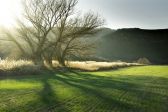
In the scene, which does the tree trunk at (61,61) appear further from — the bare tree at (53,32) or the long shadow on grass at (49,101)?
the long shadow on grass at (49,101)

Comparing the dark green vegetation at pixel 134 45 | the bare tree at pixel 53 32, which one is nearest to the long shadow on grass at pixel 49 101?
the bare tree at pixel 53 32

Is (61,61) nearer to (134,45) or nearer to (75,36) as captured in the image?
(75,36)

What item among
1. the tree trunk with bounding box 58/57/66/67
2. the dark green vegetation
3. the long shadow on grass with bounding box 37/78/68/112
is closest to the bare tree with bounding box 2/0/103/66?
the tree trunk with bounding box 58/57/66/67

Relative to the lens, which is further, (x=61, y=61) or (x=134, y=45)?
(x=134, y=45)

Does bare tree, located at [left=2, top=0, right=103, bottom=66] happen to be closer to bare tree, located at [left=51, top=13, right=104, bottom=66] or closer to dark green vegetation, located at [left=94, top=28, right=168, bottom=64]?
bare tree, located at [left=51, top=13, right=104, bottom=66]

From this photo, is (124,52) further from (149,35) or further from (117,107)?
(117,107)

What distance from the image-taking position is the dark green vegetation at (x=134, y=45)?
144837 millimetres

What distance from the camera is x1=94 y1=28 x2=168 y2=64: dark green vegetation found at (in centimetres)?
14484

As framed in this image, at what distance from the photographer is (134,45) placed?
6068 inches

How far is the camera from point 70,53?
4638 centimetres

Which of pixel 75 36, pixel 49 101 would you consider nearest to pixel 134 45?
pixel 75 36

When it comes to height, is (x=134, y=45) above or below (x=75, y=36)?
above

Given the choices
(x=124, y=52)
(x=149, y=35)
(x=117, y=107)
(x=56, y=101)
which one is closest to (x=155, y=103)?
(x=117, y=107)

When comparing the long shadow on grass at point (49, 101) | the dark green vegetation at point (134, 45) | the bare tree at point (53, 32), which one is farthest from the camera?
the dark green vegetation at point (134, 45)
